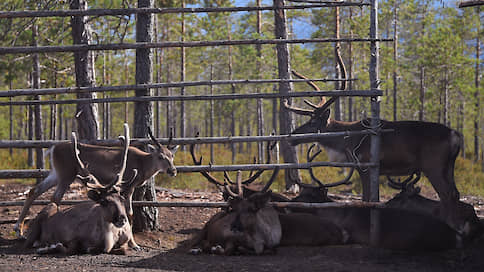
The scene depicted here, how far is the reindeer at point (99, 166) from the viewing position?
6.66 metres

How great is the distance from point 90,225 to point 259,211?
2.04 metres

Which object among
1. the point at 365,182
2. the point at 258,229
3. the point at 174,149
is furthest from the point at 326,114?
the point at 258,229

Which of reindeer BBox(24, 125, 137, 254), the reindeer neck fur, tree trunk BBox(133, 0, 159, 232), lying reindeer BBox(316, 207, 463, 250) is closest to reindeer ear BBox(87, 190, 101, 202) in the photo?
reindeer BBox(24, 125, 137, 254)

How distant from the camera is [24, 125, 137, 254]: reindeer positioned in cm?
619

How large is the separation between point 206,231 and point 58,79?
46.2 feet

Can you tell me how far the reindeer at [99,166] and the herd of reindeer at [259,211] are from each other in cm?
1

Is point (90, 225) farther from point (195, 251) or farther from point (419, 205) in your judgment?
point (419, 205)

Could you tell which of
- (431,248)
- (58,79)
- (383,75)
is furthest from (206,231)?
(383,75)

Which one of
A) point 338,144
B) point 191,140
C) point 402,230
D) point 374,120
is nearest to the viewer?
point 402,230

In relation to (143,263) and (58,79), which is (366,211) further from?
(58,79)

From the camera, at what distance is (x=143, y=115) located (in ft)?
24.6

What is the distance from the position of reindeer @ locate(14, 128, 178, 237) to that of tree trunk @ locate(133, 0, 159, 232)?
51cm

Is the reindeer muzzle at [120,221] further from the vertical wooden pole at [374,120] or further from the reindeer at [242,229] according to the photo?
the vertical wooden pole at [374,120]

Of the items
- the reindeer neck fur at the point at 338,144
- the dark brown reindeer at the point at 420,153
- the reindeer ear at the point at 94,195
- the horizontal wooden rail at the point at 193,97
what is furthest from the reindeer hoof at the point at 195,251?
the reindeer neck fur at the point at 338,144
